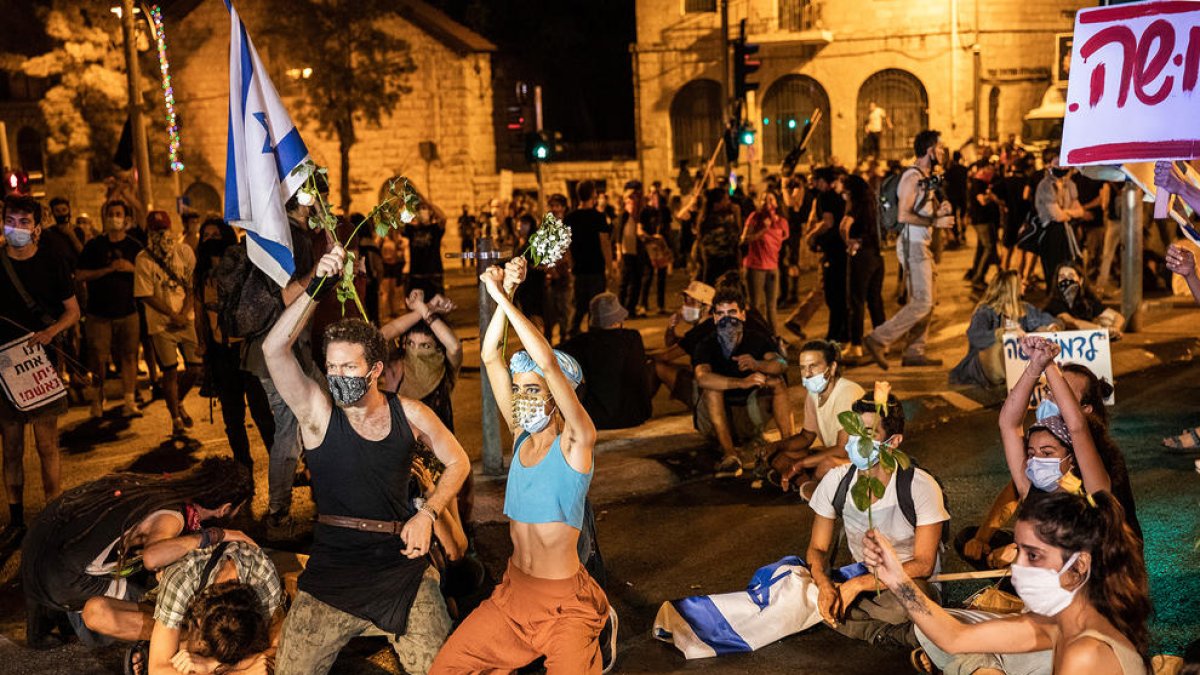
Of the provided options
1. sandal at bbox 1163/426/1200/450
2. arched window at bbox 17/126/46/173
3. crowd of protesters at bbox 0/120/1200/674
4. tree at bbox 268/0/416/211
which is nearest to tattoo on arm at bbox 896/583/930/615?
crowd of protesters at bbox 0/120/1200/674

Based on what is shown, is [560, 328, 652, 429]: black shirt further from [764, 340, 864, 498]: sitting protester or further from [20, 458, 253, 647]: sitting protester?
[20, 458, 253, 647]: sitting protester

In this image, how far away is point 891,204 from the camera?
39.8 feet

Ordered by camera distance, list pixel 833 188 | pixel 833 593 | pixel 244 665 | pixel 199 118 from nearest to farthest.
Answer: pixel 244 665, pixel 833 593, pixel 833 188, pixel 199 118

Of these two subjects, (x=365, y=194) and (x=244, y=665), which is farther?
(x=365, y=194)

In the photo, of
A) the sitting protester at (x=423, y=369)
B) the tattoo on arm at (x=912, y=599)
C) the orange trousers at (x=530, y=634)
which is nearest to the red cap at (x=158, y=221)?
the sitting protester at (x=423, y=369)

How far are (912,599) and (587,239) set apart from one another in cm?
1039

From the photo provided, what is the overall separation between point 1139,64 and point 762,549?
10.5 feet

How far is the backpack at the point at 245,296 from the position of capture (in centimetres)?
812

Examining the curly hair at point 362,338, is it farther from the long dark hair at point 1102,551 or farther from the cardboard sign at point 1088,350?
the cardboard sign at point 1088,350

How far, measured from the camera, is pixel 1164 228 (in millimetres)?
17422

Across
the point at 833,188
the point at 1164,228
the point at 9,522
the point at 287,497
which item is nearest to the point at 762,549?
the point at 287,497

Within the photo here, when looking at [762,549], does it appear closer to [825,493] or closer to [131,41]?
[825,493]

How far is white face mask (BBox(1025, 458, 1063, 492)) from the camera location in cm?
587

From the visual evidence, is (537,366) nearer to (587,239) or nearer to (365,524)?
(365,524)
